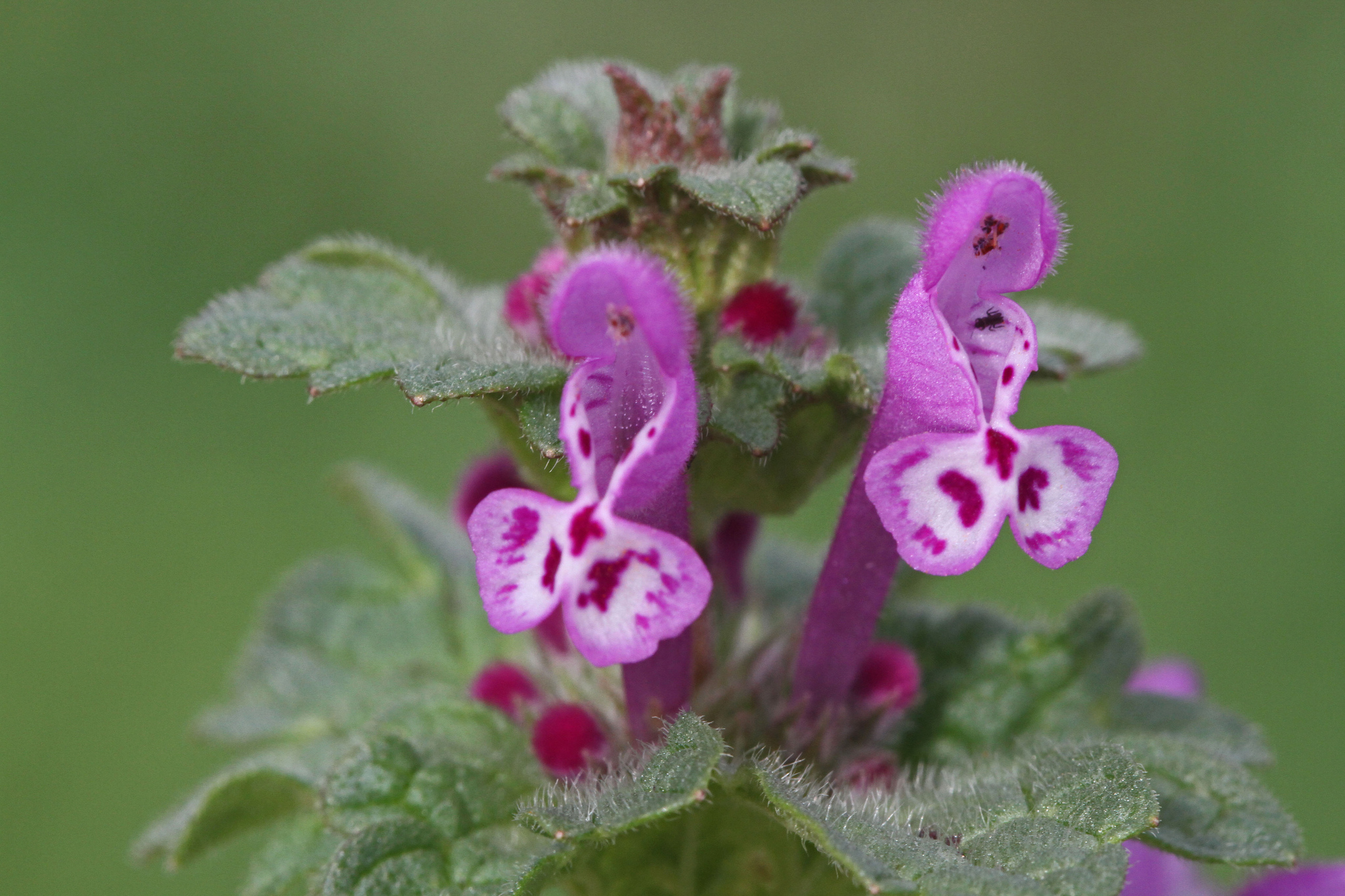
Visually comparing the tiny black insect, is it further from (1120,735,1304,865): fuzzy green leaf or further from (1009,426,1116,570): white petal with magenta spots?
(1120,735,1304,865): fuzzy green leaf

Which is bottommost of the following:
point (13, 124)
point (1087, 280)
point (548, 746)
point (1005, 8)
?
point (548, 746)

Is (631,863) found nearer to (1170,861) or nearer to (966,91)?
(1170,861)

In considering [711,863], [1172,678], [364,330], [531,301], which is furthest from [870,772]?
[1172,678]

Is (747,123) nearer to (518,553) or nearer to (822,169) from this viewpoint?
(822,169)

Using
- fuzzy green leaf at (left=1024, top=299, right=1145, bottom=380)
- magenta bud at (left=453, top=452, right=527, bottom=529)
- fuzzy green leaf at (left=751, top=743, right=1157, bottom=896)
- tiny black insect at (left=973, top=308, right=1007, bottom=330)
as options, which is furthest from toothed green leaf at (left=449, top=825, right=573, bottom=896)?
fuzzy green leaf at (left=1024, top=299, right=1145, bottom=380)

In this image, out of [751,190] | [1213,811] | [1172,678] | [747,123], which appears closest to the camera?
[751,190]

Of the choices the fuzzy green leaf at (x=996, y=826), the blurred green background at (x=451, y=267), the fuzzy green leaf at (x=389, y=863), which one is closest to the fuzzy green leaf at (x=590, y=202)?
the fuzzy green leaf at (x=996, y=826)

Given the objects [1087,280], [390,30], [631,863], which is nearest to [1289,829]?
[631,863]
